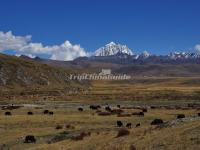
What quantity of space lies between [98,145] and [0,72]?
154 m

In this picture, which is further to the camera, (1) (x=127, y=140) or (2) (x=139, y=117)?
(2) (x=139, y=117)

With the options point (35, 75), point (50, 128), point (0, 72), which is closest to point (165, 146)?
point (50, 128)

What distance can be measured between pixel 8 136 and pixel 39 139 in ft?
17.0

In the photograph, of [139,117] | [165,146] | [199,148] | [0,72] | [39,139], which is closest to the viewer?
[199,148]

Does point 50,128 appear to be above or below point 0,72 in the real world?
below

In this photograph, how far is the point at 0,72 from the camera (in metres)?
182

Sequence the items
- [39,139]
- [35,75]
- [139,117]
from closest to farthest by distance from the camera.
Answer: [39,139] < [139,117] < [35,75]

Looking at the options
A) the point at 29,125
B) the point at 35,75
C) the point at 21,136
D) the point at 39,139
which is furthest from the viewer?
the point at 35,75

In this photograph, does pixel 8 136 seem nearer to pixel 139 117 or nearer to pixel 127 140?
pixel 127 140

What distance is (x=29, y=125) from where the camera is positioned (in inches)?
2234

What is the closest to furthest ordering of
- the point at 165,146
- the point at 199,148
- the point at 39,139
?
the point at 199,148 < the point at 165,146 < the point at 39,139

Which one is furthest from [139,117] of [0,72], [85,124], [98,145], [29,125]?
[0,72]

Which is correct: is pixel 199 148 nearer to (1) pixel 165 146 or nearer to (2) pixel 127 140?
(1) pixel 165 146

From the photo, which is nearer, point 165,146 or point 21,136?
point 165,146
